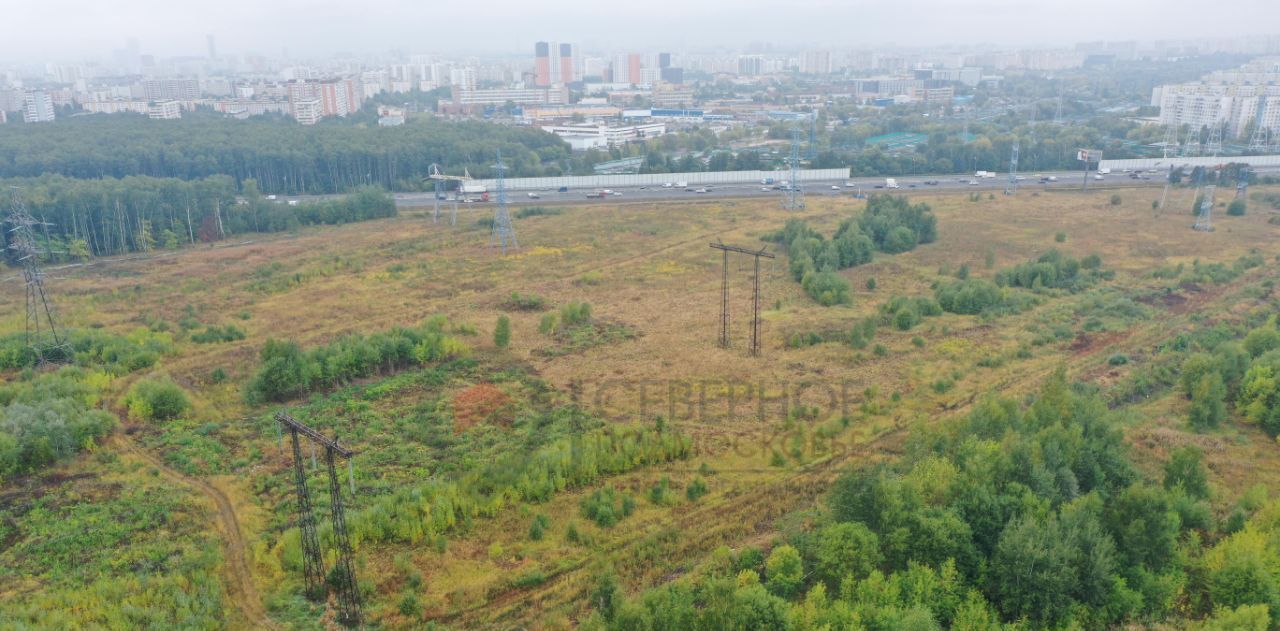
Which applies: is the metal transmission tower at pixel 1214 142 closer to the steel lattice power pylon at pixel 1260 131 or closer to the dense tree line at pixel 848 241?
the steel lattice power pylon at pixel 1260 131

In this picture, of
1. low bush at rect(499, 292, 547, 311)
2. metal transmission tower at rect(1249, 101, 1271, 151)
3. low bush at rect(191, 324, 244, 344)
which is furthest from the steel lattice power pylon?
low bush at rect(191, 324, 244, 344)

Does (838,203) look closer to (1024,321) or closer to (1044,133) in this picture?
(1024,321)

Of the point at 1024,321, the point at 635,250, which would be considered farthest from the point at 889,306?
the point at 635,250

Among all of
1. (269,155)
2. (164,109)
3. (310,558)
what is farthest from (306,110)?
(310,558)

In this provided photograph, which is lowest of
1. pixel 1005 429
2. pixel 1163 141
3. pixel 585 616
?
pixel 585 616

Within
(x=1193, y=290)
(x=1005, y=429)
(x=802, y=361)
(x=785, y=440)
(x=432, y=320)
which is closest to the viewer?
(x=1005, y=429)

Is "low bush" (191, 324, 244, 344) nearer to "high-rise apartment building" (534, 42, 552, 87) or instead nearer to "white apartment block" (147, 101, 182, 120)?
"white apartment block" (147, 101, 182, 120)

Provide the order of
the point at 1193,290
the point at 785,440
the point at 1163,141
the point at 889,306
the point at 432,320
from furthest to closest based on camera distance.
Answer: the point at 1163,141 < the point at 1193,290 < the point at 889,306 < the point at 432,320 < the point at 785,440

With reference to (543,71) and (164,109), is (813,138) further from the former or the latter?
(543,71)
